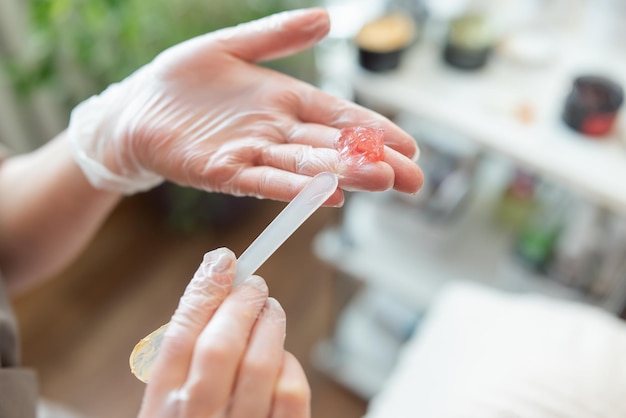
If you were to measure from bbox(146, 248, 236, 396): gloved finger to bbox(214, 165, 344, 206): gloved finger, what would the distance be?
7cm

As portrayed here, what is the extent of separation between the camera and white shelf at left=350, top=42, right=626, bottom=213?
0.87m

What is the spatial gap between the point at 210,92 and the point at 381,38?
48 centimetres

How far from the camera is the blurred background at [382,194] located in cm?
96

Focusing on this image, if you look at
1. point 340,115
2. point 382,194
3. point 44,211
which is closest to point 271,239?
point 340,115

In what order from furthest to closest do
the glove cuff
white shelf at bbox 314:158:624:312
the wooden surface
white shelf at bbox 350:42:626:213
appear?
the wooden surface < white shelf at bbox 314:158:624:312 < white shelf at bbox 350:42:626:213 < the glove cuff

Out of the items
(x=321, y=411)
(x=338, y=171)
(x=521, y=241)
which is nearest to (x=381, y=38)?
(x=521, y=241)

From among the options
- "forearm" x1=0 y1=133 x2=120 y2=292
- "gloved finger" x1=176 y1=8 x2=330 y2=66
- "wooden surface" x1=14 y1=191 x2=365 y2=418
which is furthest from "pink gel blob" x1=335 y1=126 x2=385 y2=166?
"wooden surface" x1=14 y1=191 x2=365 y2=418

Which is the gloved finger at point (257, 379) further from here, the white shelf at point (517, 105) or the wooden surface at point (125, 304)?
the wooden surface at point (125, 304)

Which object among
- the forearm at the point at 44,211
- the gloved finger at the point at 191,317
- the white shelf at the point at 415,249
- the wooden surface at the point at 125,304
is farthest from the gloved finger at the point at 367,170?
the wooden surface at the point at 125,304

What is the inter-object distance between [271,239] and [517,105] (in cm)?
65

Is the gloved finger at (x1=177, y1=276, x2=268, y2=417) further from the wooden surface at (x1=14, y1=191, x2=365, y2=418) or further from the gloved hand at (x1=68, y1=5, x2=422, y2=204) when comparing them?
the wooden surface at (x1=14, y1=191, x2=365, y2=418)

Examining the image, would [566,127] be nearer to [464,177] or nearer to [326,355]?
[464,177]

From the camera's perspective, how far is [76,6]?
1.30 metres

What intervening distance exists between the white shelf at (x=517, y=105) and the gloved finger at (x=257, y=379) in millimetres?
597
